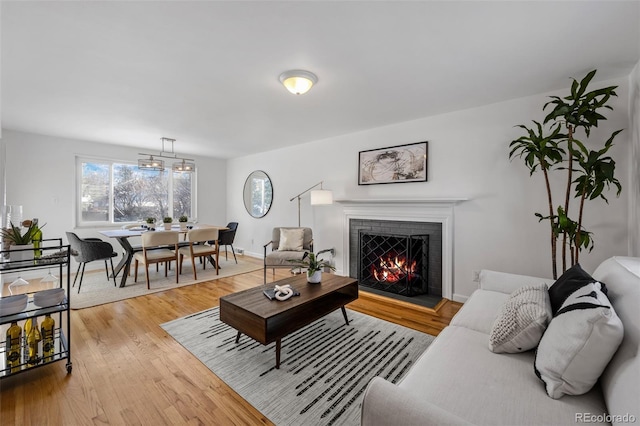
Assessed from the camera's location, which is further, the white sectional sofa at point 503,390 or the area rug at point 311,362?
the area rug at point 311,362

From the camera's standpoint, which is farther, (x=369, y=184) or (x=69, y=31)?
(x=369, y=184)

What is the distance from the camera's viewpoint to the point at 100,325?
8.82 ft

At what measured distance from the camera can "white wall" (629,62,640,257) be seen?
219cm

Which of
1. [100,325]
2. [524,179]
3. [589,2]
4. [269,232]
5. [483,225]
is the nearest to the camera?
[589,2]

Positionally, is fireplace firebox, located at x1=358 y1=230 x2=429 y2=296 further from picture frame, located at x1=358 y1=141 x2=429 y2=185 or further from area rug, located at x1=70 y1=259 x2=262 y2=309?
area rug, located at x1=70 y1=259 x2=262 y2=309

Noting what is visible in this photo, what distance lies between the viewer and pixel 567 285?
4.68 ft

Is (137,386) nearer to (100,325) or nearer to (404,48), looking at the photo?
(100,325)

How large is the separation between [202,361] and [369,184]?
9.97ft

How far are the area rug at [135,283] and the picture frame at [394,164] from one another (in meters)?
2.67

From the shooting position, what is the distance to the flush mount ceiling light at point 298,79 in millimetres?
2332

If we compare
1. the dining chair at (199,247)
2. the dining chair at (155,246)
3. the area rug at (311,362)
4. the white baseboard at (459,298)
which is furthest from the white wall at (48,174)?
the white baseboard at (459,298)

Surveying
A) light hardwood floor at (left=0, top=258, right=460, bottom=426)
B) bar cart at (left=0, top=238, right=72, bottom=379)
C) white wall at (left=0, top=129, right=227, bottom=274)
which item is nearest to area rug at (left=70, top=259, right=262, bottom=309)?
light hardwood floor at (left=0, top=258, right=460, bottom=426)

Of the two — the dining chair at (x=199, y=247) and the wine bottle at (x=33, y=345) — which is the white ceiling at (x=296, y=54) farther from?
the wine bottle at (x=33, y=345)

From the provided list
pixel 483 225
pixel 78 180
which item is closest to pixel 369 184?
pixel 483 225
